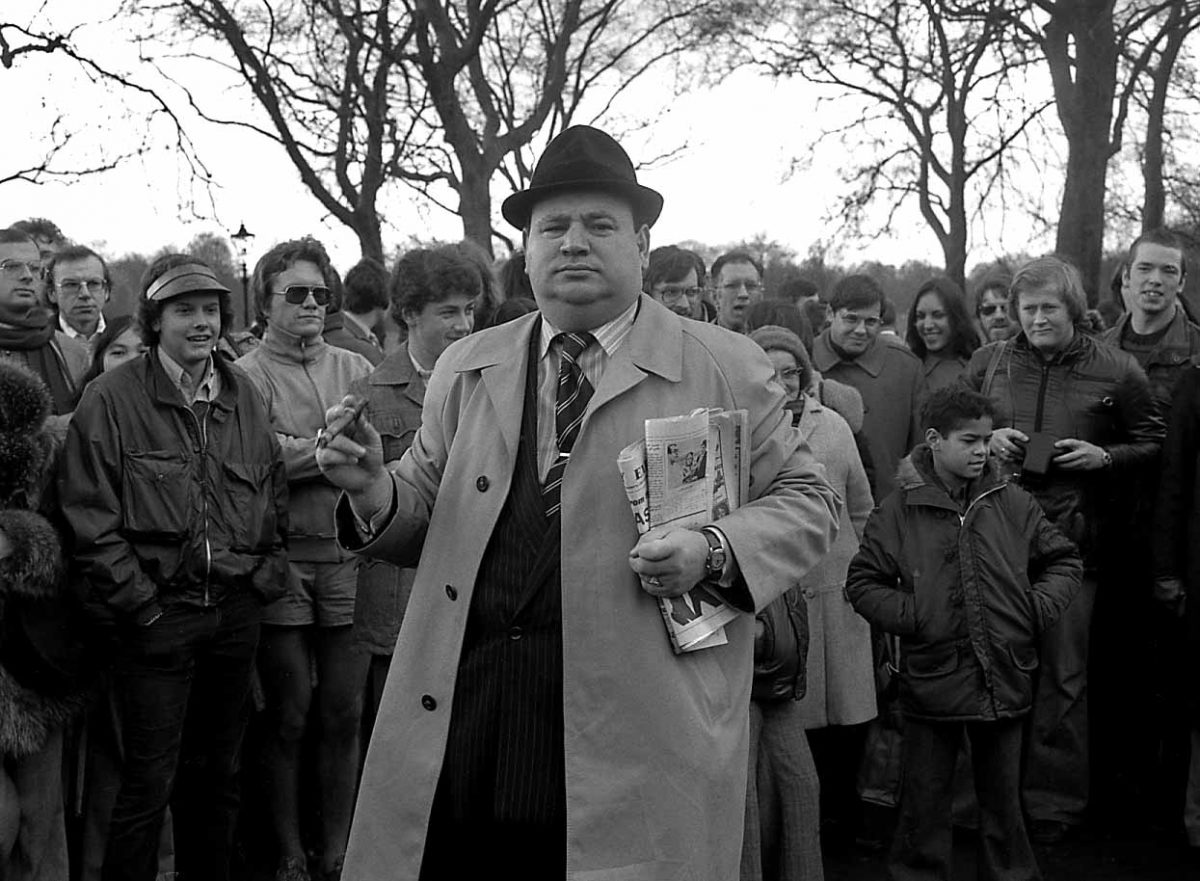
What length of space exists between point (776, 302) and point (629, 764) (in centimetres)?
340

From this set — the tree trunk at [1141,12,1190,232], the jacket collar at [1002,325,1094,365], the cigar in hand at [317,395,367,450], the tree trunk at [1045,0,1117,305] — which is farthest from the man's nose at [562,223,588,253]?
the tree trunk at [1141,12,1190,232]

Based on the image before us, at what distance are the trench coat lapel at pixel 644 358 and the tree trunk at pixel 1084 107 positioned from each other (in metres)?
10.3

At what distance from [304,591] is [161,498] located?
85 cm

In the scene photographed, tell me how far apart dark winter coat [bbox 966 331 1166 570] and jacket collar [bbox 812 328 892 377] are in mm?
790

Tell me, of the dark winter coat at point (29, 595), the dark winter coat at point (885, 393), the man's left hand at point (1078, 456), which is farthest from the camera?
the dark winter coat at point (885, 393)

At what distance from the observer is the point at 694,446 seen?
2668mm

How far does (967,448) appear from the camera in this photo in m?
4.88

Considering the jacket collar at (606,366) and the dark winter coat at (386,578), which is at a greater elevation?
the jacket collar at (606,366)

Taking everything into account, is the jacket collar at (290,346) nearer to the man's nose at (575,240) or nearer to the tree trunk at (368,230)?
the man's nose at (575,240)

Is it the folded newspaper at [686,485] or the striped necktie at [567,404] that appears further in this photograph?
the striped necktie at [567,404]

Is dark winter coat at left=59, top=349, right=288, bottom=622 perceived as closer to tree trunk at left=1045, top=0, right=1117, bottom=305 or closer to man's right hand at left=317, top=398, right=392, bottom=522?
man's right hand at left=317, top=398, right=392, bottom=522

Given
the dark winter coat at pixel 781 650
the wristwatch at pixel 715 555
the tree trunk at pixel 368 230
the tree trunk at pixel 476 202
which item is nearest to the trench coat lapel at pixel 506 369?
the wristwatch at pixel 715 555

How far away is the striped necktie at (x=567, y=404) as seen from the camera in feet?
9.12

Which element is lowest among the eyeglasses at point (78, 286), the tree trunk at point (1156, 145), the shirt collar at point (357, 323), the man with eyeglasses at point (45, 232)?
the shirt collar at point (357, 323)
